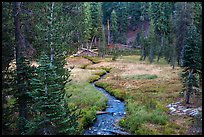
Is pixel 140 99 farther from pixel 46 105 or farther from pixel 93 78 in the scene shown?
pixel 46 105

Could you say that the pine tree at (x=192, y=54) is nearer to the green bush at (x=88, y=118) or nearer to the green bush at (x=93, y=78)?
the green bush at (x=88, y=118)

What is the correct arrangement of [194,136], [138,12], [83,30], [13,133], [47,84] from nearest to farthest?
[47,84] < [13,133] < [194,136] < [83,30] < [138,12]

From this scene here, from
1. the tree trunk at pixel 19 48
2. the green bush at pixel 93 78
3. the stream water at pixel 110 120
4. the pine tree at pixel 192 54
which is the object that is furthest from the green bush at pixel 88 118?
the green bush at pixel 93 78

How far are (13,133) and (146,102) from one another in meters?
13.9

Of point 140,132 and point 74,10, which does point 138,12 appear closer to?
point 74,10

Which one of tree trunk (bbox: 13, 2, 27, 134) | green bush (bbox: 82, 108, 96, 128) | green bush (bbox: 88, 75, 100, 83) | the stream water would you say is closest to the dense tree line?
tree trunk (bbox: 13, 2, 27, 134)

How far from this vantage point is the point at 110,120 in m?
21.1

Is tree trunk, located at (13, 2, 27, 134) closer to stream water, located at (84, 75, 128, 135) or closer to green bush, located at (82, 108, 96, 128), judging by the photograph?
stream water, located at (84, 75, 128, 135)

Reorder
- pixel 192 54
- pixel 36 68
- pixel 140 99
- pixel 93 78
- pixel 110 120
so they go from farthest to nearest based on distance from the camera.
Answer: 1. pixel 93 78
2. pixel 140 99
3. pixel 192 54
4. pixel 110 120
5. pixel 36 68

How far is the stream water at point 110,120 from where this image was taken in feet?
60.5

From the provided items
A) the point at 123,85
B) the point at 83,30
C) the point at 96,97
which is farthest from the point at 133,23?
the point at 96,97

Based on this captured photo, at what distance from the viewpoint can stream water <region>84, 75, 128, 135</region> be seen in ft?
60.5

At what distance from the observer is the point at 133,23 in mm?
107000

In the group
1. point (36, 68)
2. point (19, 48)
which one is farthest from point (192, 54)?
point (19, 48)
